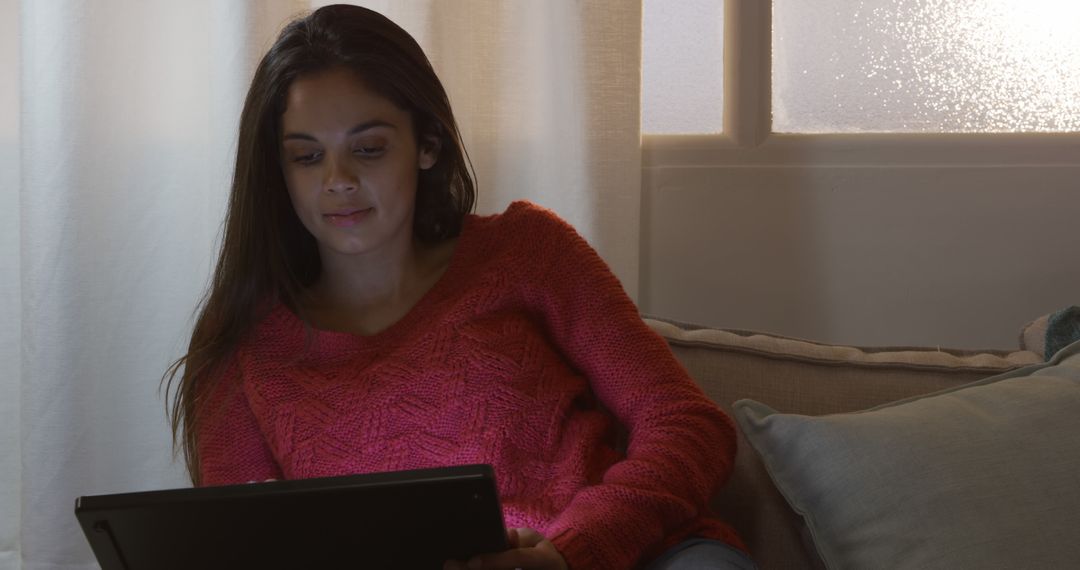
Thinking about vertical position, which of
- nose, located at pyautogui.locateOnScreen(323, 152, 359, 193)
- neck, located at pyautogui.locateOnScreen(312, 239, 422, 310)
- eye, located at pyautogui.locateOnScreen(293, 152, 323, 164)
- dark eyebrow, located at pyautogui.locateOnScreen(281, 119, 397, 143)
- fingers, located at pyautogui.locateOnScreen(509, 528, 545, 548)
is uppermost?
dark eyebrow, located at pyautogui.locateOnScreen(281, 119, 397, 143)

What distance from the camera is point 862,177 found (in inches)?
72.6

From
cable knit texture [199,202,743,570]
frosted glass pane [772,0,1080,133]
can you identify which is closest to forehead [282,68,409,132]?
cable knit texture [199,202,743,570]

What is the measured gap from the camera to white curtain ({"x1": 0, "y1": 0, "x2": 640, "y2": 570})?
1741 mm

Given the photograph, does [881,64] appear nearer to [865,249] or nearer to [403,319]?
[865,249]

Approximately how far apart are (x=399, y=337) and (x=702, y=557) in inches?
18.0

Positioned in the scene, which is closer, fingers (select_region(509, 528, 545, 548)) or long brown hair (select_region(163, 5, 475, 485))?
fingers (select_region(509, 528, 545, 548))

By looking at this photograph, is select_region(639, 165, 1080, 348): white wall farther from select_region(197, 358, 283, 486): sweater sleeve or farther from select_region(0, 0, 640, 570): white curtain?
select_region(197, 358, 283, 486): sweater sleeve

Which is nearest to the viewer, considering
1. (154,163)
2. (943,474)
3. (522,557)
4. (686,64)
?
(522,557)

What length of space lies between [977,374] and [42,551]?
140 cm

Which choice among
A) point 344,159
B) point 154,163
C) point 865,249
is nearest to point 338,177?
point 344,159

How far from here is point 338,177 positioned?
1319 millimetres

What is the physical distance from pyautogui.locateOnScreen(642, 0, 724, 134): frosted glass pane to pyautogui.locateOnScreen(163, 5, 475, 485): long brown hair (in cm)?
54

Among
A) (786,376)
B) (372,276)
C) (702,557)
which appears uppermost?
(372,276)

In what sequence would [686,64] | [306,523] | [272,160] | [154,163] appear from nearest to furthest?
[306,523], [272,160], [154,163], [686,64]
